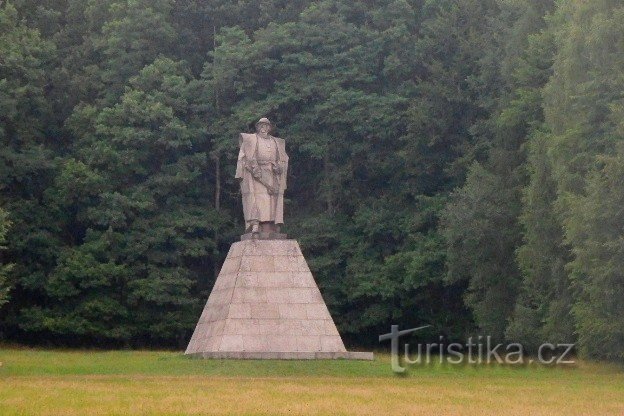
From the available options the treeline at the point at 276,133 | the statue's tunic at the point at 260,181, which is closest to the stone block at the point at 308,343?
the statue's tunic at the point at 260,181

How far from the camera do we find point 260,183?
34.1 meters

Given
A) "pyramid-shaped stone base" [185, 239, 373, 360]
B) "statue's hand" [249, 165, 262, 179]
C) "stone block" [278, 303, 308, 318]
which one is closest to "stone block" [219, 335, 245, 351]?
"pyramid-shaped stone base" [185, 239, 373, 360]

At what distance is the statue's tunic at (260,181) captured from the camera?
33938mm

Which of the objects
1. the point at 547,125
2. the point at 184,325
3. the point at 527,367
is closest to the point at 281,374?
the point at 527,367

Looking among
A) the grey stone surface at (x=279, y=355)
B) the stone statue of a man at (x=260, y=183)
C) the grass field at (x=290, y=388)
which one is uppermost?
the stone statue of a man at (x=260, y=183)

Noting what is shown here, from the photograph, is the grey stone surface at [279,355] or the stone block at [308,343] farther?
the stone block at [308,343]

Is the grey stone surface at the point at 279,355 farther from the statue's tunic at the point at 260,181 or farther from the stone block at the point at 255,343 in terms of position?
the statue's tunic at the point at 260,181

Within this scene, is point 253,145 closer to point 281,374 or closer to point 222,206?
point 281,374

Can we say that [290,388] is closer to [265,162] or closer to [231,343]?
[231,343]

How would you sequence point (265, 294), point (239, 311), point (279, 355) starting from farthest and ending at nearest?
1. point (265, 294)
2. point (239, 311)
3. point (279, 355)

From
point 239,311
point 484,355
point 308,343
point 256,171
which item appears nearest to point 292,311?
point 308,343

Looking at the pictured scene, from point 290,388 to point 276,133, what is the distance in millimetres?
21823

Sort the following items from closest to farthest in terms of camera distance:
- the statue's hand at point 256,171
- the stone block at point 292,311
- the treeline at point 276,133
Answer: the stone block at point 292,311 → the statue's hand at point 256,171 → the treeline at point 276,133

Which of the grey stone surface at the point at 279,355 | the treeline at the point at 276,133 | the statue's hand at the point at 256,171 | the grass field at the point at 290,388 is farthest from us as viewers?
the treeline at the point at 276,133
